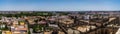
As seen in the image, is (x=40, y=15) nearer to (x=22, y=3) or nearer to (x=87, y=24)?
(x=22, y=3)

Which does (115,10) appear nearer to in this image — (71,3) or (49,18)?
(71,3)

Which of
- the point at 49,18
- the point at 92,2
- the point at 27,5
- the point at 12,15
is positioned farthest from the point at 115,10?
the point at 12,15

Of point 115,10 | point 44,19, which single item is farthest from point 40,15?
point 115,10

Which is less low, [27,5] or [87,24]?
[27,5]

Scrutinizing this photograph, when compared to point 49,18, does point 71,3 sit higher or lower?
higher

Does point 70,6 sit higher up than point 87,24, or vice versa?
point 70,6

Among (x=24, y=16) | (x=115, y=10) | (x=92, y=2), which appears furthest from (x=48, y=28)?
(x=115, y=10)

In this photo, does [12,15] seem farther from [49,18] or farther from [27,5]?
[49,18]
